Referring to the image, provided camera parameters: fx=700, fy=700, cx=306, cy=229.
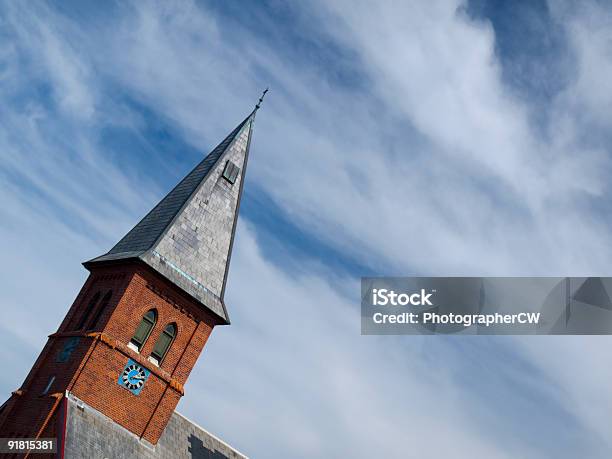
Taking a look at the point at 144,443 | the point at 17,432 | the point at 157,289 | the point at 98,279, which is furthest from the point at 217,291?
the point at 17,432

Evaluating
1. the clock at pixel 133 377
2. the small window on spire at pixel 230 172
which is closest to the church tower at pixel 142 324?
the clock at pixel 133 377

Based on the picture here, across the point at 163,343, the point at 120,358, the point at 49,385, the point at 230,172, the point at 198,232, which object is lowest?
the point at 49,385

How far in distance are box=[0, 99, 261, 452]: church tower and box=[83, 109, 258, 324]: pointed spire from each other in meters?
0.06

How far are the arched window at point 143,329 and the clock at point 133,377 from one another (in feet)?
2.81

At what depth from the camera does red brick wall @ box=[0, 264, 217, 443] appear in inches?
1152

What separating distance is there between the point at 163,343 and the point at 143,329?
49.8 inches

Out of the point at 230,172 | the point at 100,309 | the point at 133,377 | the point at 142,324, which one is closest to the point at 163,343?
the point at 142,324

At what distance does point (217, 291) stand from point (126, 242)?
5.09m

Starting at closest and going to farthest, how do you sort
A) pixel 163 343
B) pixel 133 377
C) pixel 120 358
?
pixel 120 358
pixel 133 377
pixel 163 343

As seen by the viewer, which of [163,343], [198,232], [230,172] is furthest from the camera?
[230,172]

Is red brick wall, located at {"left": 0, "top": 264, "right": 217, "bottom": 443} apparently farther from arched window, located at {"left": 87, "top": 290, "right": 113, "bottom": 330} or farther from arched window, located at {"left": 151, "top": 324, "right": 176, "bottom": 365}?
arched window, located at {"left": 87, "top": 290, "right": 113, "bottom": 330}

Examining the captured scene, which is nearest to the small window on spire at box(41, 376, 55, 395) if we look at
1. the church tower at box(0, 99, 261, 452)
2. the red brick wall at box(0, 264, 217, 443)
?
the church tower at box(0, 99, 261, 452)

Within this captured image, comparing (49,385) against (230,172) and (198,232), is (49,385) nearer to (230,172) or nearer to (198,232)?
(198,232)

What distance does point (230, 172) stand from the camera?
3750cm
